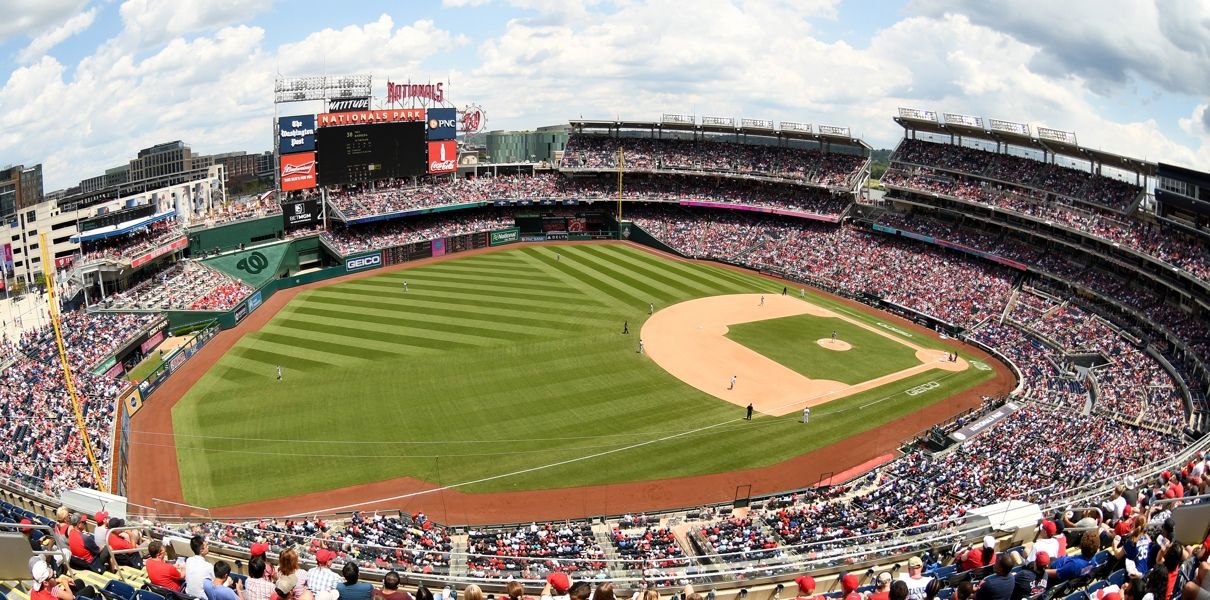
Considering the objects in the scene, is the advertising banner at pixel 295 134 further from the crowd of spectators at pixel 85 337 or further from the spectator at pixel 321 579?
the spectator at pixel 321 579

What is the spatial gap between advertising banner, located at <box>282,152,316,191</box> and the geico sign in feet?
24.0

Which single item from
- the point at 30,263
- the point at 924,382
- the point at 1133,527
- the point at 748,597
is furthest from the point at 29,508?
the point at 30,263

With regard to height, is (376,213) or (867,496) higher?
(376,213)

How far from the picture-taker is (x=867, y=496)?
26.1 m

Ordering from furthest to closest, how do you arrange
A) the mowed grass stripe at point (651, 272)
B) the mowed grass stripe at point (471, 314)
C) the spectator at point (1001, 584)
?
the mowed grass stripe at point (651, 272) → the mowed grass stripe at point (471, 314) → the spectator at point (1001, 584)

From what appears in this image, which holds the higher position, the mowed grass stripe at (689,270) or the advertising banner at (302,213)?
the advertising banner at (302,213)

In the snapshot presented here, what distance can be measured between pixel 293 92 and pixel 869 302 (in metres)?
47.5

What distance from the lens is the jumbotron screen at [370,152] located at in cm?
6253

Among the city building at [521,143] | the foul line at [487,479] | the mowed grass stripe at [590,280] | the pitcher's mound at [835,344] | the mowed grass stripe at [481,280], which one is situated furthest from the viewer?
the city building at [521,143]

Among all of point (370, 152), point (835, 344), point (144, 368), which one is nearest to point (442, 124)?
point (370, 152)

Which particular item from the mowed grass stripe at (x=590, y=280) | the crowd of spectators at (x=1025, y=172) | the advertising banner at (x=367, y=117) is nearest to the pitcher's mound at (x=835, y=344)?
the mowed grass stripe at (x=590, y=280)

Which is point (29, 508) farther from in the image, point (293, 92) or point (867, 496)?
point (293, 92)

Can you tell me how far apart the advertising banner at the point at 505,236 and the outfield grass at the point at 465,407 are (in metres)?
19.8

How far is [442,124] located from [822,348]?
42042 millimetres
